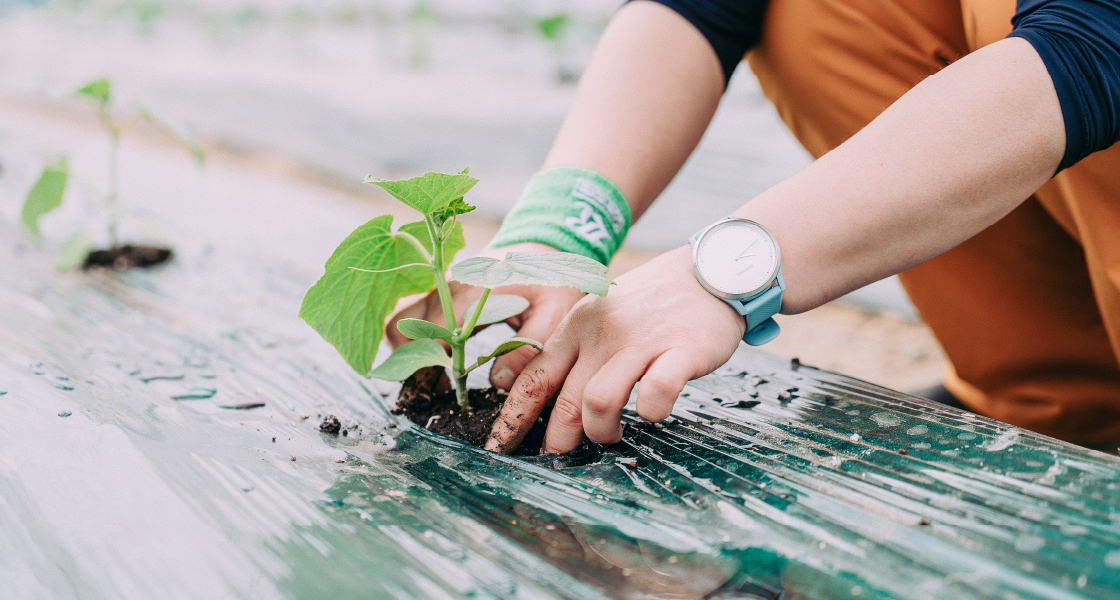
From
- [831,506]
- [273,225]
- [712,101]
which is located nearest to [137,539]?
[831,506]

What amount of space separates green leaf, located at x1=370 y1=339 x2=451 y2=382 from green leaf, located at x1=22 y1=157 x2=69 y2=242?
0.76m

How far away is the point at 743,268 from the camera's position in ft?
2.13

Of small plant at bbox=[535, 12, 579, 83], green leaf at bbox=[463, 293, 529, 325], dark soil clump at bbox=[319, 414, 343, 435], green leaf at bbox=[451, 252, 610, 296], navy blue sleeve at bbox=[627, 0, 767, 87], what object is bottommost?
dark soil clump at bbox=[319, 414, 343, 435]

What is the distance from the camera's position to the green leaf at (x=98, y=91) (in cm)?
111

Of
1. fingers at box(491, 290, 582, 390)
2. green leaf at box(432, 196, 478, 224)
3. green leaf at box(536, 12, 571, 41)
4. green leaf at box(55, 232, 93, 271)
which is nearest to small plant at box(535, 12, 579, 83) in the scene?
green leaf at box(536, 12, 571, 41)

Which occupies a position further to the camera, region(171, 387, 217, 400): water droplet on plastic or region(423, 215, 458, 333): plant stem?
region(171, 387, 217, 400): water droplet on plastic

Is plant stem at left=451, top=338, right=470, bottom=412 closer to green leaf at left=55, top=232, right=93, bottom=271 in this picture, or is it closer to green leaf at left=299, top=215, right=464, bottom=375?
green leaf at left=299, top=215, right=464, bottom=375

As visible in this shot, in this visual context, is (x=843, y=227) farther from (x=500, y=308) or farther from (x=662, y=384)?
(x=500, y=308)

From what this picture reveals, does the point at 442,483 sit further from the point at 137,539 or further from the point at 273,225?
the point at 273,225

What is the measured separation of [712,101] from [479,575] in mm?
747

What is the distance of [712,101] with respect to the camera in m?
0.97

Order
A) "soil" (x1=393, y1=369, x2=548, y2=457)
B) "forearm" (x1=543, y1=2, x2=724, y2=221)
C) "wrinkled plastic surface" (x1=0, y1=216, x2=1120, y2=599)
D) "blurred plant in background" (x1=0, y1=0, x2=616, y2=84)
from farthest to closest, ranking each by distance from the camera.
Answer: "blurred plant in background" (x1=0, y1=0, x2=616, y2=84) < "forearm" (x1=543, y1=2, x2=724, y2=221) < "soil" (x1=393, y1=369, x2=548, y2=457) < "wrinkled plastic surface" (x1=0, y1=216, x2=1120, y2=599)

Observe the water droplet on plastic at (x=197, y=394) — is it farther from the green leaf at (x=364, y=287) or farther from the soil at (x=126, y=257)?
the soil at (x=126, y=257)

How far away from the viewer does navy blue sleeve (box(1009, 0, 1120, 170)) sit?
1.91ft
